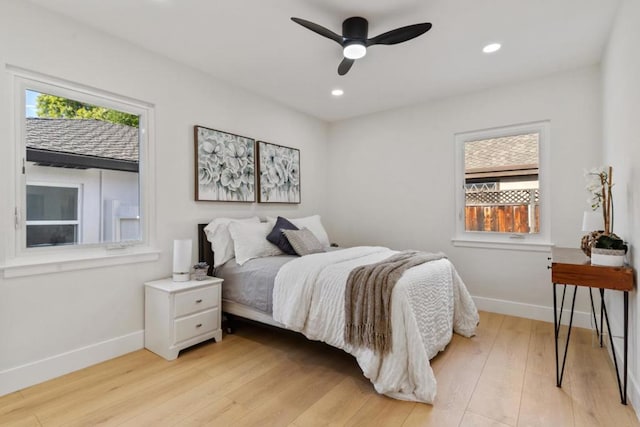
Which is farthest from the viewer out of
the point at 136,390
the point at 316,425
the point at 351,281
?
the point at 351,281

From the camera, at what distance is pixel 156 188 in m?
2.98

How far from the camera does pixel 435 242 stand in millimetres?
4117

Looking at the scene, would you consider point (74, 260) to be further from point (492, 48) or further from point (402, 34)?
point (492, 48)

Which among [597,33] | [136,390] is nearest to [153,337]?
[136,390]

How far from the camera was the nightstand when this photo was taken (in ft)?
8.56

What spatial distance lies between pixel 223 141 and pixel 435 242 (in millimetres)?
2830

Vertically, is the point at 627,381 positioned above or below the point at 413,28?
below

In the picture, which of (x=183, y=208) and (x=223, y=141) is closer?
(x=183, y=208)

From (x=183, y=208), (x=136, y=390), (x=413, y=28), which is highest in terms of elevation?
(x=413, y=28)

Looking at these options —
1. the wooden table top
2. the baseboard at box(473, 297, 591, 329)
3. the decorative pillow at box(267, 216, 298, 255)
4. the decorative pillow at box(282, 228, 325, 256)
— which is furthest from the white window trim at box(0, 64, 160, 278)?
the baseboard at box(473, 297, 591, 329)

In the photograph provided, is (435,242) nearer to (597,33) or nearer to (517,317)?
(517,317)

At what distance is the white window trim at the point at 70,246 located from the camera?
2.22m

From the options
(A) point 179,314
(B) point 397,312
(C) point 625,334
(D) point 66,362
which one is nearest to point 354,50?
(B) point 397,312

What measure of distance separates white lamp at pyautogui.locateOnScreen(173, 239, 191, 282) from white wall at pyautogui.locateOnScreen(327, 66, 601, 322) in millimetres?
2614
